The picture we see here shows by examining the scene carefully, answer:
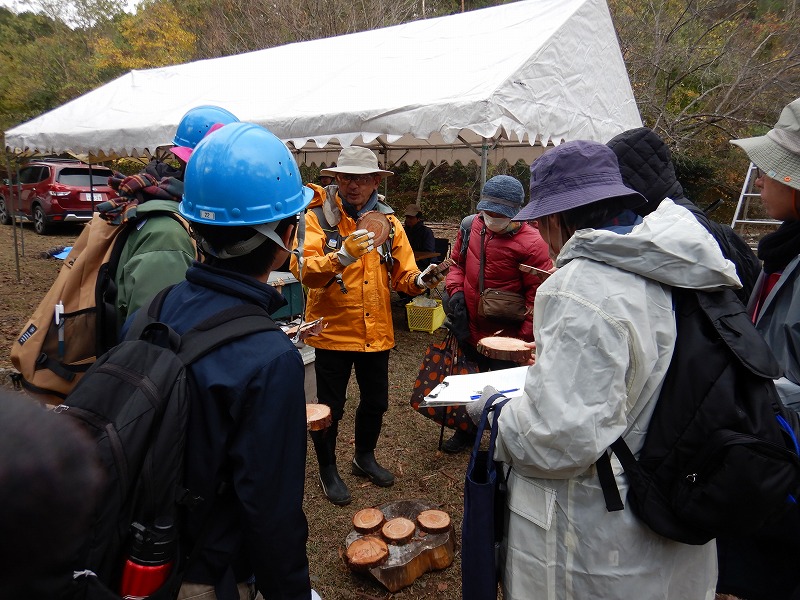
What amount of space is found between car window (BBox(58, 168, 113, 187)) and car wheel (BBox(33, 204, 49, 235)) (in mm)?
1140

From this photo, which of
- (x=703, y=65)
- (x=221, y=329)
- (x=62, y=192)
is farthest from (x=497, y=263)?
(x=62, y=192)

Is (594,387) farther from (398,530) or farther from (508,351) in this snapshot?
(398,530)

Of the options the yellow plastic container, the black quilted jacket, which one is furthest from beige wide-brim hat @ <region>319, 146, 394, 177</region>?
the yellow plastic container

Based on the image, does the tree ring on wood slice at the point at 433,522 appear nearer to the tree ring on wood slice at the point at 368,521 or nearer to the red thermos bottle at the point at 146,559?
the tree ring on wood slice at the point at 368,521

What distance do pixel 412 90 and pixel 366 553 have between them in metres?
3.79

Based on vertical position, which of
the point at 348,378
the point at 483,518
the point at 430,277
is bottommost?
the point at 348,378

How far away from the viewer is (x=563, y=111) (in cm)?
475

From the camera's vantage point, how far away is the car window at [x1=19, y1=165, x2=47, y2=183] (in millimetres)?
13898

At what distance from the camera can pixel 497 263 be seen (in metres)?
3.49

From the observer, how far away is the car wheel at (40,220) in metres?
13.7

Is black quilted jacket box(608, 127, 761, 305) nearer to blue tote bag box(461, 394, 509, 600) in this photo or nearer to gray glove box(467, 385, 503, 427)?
gray glove box(467, 385, 503, 427)

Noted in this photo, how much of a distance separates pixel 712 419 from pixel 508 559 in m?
0.68

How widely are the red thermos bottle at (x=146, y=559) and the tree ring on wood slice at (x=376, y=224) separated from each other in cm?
207

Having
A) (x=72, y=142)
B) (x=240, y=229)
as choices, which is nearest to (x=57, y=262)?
(x=72, y=142)
